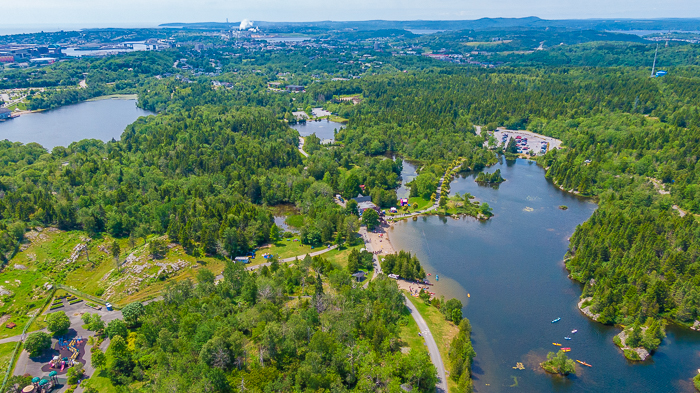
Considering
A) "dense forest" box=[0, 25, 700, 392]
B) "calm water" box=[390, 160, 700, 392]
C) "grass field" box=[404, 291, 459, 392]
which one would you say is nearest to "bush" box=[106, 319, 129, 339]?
"dense forest" box=[0, 25, 700, 392]

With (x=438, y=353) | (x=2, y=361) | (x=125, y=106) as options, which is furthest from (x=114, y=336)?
(x=125, y=106)

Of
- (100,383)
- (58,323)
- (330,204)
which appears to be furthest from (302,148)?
(100,383)

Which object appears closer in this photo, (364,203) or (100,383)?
(100,383)

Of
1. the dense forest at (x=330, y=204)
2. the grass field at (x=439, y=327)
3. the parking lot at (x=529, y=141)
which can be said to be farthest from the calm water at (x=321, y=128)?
the grass field at (x=439, y=327)

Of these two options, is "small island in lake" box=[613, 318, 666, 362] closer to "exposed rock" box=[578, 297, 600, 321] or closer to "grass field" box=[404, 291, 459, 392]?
"exposed rock" box=[578, 297, 600, 321]

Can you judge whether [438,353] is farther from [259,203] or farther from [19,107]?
[19,107]

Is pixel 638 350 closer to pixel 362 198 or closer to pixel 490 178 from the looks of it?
pixel 362 198

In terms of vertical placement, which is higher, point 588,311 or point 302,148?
point 302,148
